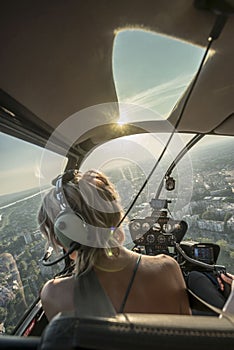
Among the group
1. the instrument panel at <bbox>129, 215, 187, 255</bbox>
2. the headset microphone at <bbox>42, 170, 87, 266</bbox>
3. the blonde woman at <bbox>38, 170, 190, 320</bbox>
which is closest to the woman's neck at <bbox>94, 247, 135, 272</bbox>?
the blonde woman at <bbox>38, 170, 190, 320</bbox>

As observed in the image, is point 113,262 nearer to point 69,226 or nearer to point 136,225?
point 69,226

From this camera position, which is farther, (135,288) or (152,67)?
(152,67)

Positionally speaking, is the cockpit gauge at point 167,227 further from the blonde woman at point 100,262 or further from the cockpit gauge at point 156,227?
the blonde woman at point 100,262

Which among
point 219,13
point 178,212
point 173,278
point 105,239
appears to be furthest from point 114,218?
point 178,212

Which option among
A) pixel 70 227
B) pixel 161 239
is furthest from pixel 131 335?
pixel 161 239

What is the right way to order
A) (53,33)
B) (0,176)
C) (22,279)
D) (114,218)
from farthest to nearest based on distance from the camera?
1. (22,279)
2. (0,176)
3. (114,218)
4. (53,33)

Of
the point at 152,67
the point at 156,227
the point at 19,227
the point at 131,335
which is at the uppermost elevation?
the point at 152,67

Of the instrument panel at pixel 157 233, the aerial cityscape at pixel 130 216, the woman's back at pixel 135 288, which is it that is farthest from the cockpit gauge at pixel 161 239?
the woman's back at pixel 135 288

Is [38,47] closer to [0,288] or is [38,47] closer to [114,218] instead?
[114,218]
